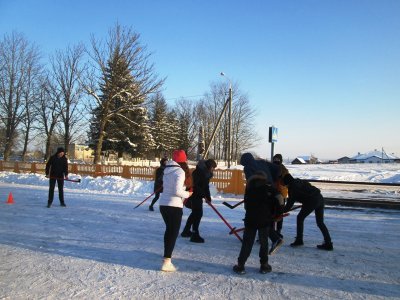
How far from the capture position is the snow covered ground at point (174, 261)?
4574 millimetres

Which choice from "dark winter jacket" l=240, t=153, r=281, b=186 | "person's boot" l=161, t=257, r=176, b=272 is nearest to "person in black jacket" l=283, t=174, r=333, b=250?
"dark winter jacket" l=240, t=153, r=281, b=186

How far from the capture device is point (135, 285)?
4707 mm

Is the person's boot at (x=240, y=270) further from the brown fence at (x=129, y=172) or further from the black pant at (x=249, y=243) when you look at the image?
the brown fence at (x=129, y=172)

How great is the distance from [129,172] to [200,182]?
1388 centimetres

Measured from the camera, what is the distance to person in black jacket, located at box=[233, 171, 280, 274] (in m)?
5.19

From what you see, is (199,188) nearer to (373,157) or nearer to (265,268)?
(265,268)

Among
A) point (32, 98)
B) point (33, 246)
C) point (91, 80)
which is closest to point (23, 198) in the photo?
point (33, 246)

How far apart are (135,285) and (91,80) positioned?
27.0 meters

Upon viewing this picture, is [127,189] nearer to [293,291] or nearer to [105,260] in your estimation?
[105,260]

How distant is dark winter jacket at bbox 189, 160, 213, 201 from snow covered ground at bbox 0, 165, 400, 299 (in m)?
0.92

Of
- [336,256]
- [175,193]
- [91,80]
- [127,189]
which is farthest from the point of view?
[91,80]

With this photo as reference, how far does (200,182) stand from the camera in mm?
7359

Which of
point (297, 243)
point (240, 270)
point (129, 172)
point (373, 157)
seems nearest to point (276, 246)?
point (297, 243)

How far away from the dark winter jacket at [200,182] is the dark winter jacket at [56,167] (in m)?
5.90
